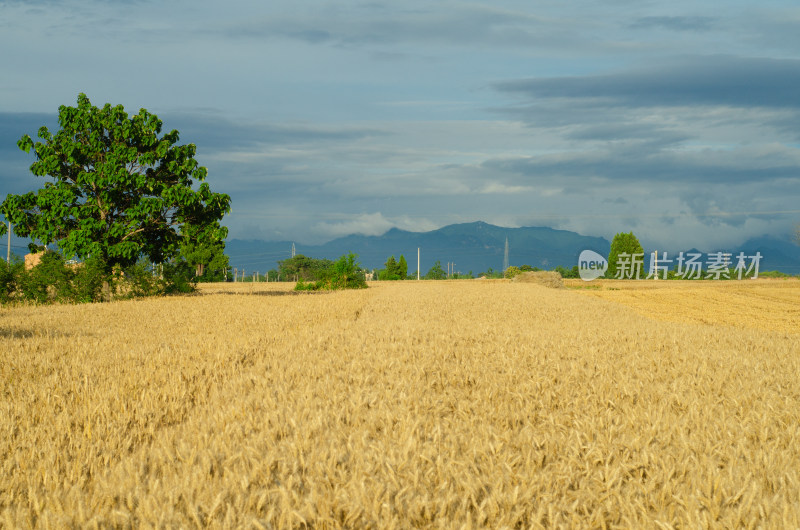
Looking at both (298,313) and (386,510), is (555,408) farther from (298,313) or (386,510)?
(298,313)

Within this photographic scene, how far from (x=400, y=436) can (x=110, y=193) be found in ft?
74.2

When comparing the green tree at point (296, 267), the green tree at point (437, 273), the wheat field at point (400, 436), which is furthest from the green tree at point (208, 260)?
the wheat field at point (400, 436)

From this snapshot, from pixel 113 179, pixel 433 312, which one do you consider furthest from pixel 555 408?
pixel 113 179

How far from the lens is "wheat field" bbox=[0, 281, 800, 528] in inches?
121

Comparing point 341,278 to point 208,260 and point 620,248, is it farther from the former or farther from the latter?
point 620,248

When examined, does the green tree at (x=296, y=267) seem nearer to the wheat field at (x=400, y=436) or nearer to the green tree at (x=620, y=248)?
the green tree at (x=620, y=248)

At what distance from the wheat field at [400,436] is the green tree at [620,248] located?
74300mm

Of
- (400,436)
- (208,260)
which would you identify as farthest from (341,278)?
(208,260)

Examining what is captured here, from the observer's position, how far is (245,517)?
2.90m

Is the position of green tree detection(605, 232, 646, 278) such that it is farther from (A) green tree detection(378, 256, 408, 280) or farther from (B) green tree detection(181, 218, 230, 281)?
(B) green tree detection(181, 218, 230, 281)

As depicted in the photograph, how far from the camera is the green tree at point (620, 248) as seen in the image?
80062 mm

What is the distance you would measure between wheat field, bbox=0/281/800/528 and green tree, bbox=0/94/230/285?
15.3 m

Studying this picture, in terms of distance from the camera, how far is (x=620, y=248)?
82000mm

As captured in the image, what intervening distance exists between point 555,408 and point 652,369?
262 cm
